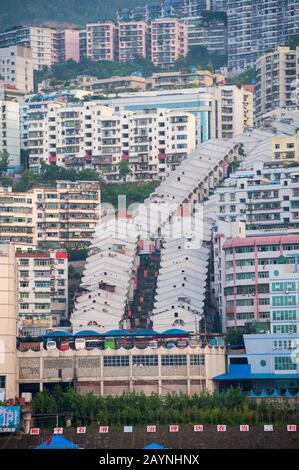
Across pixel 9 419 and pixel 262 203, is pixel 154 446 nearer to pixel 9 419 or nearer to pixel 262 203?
pixel 9 419

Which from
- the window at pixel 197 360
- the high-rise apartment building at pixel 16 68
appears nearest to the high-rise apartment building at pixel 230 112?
the high-rise apartment building at pixel 16 68

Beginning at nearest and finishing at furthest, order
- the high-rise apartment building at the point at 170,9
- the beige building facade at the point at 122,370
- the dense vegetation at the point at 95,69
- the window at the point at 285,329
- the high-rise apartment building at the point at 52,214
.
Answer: the beige building facade at the point at 122,370
the window at the point at 285,329
the high-rise apartment building at the point at 52,214
the dense vegetation at the point at 95,69
the high-rise apartment building at the point at 170,9

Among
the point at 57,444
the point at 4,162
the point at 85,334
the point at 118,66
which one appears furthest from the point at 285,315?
the point at 118,66

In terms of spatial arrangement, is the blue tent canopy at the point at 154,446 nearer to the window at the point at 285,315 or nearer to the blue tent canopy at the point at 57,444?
the blue tent canopy at the point at 57,444

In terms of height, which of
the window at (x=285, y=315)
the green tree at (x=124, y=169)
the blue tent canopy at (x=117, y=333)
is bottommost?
the blue tent canopy at (x=117, y=333)
